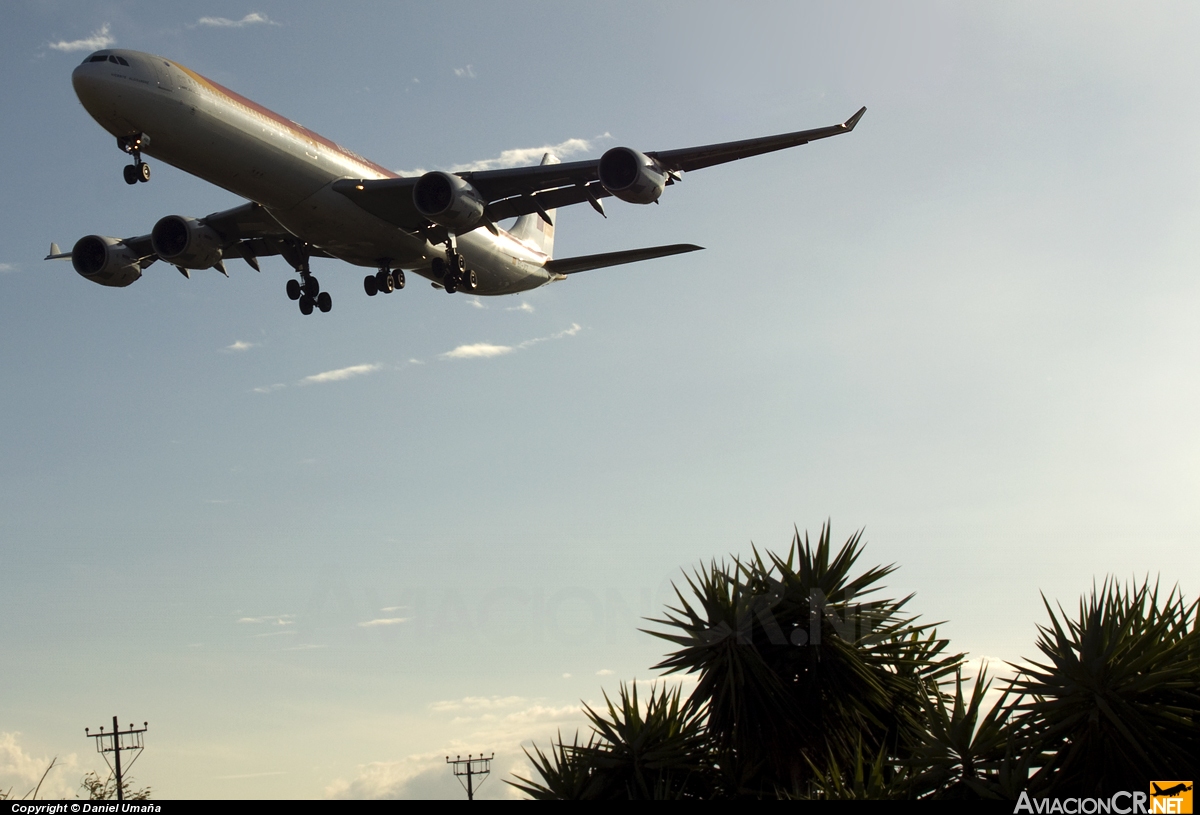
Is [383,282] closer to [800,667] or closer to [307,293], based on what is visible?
[307,293]

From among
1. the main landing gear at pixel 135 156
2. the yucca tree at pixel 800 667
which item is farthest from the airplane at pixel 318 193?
the yucca tree at pixel 800 667

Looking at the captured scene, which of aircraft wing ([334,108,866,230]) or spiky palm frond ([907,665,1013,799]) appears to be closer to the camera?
spiky palm frond ([907,665,1013,799])

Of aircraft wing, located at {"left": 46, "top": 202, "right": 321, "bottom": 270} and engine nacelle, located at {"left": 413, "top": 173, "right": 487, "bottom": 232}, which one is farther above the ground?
aircraft wing, located at {"left": 46, "top": 202, "right": 321, "bottom": 270}

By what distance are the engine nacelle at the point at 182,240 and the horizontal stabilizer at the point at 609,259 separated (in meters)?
12.2

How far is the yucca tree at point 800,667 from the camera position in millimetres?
16562

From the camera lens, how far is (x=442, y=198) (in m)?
30.5

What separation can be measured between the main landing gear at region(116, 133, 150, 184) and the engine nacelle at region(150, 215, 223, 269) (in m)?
8.07

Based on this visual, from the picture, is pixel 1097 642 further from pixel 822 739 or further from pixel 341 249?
pixel 341 249

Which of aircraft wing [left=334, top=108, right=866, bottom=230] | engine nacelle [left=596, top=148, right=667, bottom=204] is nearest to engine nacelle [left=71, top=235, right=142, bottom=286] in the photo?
aircraft wing [left=334, top=108, right=866, bottom=230]

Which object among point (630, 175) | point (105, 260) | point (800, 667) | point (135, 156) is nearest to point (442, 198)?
point (630, 175)

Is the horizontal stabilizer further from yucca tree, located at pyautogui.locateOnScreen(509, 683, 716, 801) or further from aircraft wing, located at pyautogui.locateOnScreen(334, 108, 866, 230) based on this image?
yucca tree, located at pyautogui.locateOnScreen(509, 683, 716, 801)

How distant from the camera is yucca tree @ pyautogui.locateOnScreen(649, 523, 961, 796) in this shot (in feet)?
54.3

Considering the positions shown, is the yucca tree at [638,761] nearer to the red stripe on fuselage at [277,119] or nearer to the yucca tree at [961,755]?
the yucca tree at [961,755]

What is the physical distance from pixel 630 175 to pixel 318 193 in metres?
8.71
